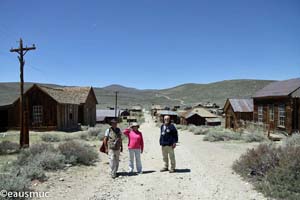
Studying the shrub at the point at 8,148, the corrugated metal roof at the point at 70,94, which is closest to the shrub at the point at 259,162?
the shrub at the point at 8,148

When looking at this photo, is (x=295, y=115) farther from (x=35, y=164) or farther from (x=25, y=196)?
(x=25, y=196)

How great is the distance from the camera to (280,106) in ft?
66.3

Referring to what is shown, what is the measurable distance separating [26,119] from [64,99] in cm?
1464

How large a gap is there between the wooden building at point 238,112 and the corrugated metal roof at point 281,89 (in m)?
3.69

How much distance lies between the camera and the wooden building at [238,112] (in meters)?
27.4

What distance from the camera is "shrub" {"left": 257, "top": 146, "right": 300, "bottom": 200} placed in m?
5.93

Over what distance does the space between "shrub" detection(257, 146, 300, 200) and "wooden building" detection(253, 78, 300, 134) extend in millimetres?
12952

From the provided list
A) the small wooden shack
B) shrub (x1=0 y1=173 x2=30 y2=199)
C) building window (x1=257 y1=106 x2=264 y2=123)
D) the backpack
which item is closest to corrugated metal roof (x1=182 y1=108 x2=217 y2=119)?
the small wooden shack

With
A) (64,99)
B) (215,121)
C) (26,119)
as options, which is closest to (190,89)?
(215,121)

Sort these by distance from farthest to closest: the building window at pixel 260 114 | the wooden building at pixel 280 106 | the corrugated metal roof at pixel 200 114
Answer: the corrugated metal roof at pixel 200 114 → the building window at pixel 260 114 → the wooden building at pixel 280 106

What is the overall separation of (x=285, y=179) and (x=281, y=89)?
1613cm

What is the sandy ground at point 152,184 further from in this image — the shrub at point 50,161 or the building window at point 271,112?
the building window at point 271,112

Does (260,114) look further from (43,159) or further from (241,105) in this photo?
(43,159)

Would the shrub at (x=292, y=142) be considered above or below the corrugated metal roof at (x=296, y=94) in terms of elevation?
below
